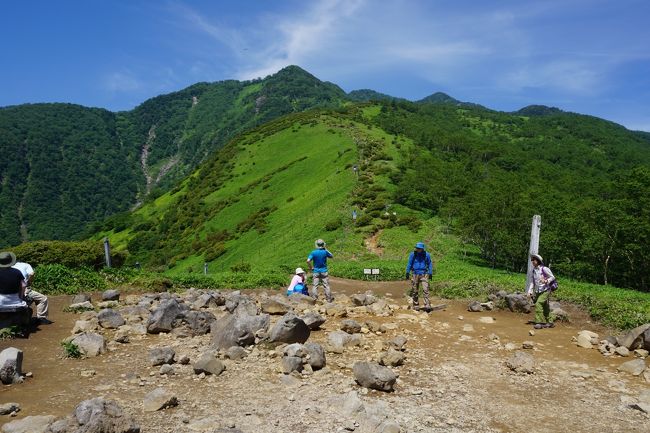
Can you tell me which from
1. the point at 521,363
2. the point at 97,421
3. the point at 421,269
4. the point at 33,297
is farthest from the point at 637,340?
the point at 33,297

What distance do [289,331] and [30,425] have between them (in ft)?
16.8

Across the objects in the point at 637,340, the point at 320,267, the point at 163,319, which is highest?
the point at 320,267

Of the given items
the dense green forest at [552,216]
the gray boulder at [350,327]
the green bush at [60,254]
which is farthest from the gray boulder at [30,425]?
the dense green forest at [552,216]

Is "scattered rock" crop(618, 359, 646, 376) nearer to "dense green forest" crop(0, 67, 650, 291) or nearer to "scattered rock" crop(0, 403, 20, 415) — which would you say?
"scattered rock" crop(0, 403, 20, 415)

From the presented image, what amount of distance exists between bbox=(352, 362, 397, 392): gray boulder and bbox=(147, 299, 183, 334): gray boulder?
5.69 meters

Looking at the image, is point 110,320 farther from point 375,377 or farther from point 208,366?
point 375,377

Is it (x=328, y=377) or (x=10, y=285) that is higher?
(x=10, y=285)

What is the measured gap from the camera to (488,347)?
10.8 metres

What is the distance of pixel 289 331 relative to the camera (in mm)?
10094

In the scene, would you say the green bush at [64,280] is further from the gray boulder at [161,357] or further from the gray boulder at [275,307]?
the gray boulder at [161,357]

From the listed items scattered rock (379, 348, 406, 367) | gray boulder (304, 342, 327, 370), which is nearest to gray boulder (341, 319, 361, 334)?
scattered rock (379, 348, 406, 367)

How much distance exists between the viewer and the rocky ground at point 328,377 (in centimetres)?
699

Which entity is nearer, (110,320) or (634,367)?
(634,367)

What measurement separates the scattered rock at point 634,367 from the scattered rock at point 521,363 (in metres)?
1.79
